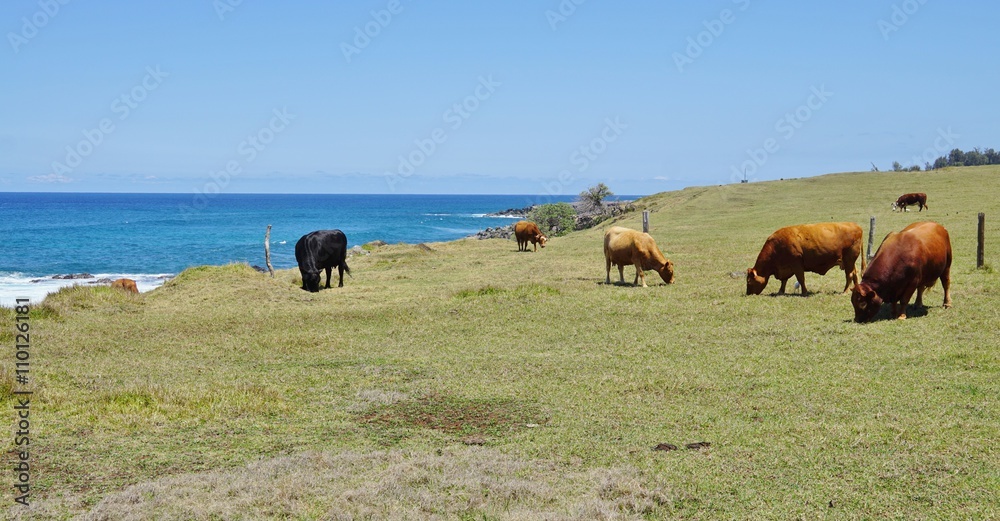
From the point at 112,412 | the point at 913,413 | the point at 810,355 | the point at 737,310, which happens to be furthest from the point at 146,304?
the point at 913,413

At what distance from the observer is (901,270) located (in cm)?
1522

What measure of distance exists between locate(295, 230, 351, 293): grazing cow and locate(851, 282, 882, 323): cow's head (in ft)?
56.3

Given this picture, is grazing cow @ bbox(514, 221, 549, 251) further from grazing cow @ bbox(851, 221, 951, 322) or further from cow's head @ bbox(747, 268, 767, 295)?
grazing cow @ bbox(851, 221, 951, 322)

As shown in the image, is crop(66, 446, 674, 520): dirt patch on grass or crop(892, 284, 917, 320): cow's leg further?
crop(892, 284, 917, 320): cow's leg

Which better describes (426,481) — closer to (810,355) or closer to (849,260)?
(810,355)

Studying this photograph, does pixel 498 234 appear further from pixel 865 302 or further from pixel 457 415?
pixel 457 415

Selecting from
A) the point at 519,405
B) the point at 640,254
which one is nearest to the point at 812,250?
the point at 640,254

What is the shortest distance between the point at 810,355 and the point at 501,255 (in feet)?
→ 88.1

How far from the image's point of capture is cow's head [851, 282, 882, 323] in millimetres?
15398

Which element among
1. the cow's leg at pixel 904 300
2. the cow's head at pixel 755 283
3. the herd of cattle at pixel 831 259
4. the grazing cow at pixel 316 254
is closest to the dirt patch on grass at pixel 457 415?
the herd of cattle at pixel 831 259

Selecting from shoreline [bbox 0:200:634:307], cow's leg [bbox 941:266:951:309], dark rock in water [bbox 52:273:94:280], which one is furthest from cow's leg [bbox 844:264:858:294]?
dark rock in water [bbox 52:273:94:280]

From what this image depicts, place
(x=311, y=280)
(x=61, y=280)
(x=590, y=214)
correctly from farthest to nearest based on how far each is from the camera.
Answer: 1. (x=590, y=214)
2. (x=61, y=280)
3. (x=311, y=280)

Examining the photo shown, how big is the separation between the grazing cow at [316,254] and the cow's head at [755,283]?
14158mm

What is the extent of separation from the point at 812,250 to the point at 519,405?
1115 centimetres
